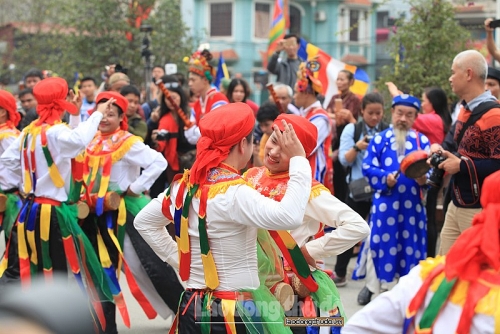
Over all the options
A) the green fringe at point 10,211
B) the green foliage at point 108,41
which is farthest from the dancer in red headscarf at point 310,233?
the green foliage at point 108,41

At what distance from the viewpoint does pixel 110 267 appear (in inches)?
253

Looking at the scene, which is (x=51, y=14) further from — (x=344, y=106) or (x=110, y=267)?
(x=110, y=267)

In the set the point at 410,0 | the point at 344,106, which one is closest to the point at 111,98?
the point at 344,106

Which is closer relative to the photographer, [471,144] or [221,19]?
[471,144]

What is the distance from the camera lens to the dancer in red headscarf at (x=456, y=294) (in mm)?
2836

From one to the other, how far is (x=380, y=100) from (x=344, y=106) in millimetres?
1681

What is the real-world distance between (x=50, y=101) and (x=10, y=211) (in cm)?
92

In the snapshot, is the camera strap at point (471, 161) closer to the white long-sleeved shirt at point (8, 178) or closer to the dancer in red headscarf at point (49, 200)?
the dancer in red headscarf at point (49, 200)

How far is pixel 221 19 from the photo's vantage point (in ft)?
132

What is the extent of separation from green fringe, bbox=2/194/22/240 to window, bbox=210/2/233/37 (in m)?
34.2

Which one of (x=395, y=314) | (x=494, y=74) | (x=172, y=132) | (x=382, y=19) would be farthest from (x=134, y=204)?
(x=382, y=19)

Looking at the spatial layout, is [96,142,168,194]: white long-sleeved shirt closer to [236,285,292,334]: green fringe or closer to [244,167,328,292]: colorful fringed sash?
[244,167,328,292]: colorful fringed sash

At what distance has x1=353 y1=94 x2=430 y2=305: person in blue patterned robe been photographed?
729 cm

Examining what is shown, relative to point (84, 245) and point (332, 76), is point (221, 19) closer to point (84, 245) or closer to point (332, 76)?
point (332, 76)
